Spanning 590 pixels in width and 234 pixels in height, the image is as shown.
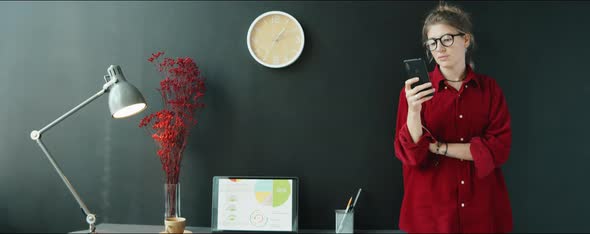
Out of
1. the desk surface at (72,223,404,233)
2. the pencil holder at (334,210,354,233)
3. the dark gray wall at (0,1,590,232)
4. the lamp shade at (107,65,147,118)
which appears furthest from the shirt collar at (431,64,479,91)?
the lamp shade at (107,65,147,118)

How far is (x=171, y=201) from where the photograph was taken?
7.93ft

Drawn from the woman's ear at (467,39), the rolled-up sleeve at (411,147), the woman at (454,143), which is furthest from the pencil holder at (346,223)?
the woman's ear at (467,39)

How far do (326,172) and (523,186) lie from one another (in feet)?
3.44

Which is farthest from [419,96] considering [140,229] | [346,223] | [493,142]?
[140,229]

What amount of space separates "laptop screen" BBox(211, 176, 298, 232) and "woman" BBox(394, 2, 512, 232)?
2.19 ft

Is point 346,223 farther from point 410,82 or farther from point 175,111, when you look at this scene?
point 175,111

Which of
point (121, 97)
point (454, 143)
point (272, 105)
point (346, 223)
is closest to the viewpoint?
point (454, 143)

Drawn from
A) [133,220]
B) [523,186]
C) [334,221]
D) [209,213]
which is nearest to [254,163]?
[209,213]

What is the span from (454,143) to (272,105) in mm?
1077

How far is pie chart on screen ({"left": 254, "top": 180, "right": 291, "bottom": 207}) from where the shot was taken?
97.1 inches

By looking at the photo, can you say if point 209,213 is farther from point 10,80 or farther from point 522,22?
point 522,22

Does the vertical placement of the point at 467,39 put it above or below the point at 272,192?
above

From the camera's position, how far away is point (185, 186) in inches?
105

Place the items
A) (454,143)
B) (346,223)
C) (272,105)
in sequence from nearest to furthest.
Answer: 1. (454,143)
2. (346,223)
3. (272,105)
